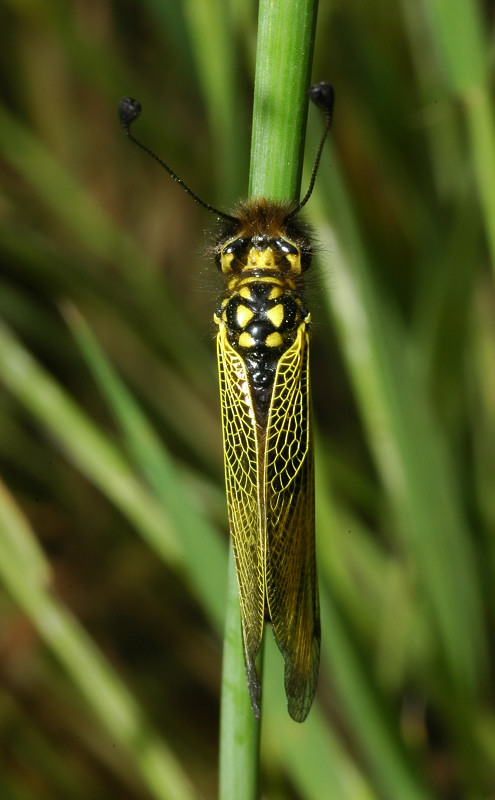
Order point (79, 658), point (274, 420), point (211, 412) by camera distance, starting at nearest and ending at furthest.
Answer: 1. point (274, 420)
2. point (79, 658)
3. point (211, 412)

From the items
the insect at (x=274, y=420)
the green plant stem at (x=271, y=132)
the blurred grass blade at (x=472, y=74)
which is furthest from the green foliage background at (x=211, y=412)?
the green plant stem at (x=271, y=132)

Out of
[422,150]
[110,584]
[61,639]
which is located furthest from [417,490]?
[110,584]

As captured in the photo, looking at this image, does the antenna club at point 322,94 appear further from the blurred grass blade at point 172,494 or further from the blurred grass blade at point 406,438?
the blurred grass blade at point 172,494

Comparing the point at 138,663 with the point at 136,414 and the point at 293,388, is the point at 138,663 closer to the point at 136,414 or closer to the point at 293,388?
the point at 136,414

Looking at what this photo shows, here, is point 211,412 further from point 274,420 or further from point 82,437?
point 274,420

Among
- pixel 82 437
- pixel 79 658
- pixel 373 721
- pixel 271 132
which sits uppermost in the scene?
pixel 271 132

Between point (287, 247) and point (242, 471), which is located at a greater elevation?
point (287, 247)

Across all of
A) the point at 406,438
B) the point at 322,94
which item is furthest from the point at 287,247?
the point at 406,438

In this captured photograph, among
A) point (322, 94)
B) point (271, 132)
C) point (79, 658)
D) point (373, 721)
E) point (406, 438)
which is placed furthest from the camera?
point (406, 438)
